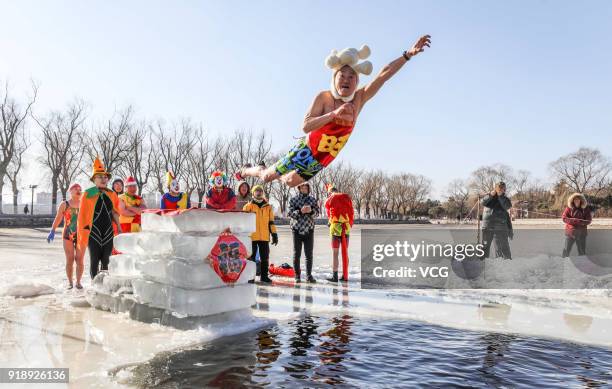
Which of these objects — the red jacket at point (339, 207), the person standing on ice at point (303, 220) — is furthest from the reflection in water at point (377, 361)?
the red jacket at point (339, 207)

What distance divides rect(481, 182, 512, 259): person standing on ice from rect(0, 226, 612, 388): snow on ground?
1.59m

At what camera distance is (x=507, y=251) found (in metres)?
10.0

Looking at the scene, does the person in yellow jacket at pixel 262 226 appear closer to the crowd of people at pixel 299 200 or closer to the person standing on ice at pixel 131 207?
the crowd of people at pixel 299 200

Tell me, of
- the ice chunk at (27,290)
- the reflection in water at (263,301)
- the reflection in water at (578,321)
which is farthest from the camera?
the ice chunk at (27,290)

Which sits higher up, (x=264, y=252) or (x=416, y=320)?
(x=264, y=252)

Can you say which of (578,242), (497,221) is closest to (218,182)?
(497,221)

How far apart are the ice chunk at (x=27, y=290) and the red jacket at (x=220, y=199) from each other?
293cm

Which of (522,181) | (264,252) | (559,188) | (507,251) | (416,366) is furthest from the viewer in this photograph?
(522,181)

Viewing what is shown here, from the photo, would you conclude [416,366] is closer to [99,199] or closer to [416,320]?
[416,320]

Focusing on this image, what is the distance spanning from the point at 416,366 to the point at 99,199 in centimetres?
569

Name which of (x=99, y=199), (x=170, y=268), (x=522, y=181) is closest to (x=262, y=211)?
(x=99, y=199)

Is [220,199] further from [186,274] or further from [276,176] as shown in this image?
[276,176]

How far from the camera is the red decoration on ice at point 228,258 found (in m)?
5.58

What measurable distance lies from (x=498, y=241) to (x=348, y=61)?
7082 mm
